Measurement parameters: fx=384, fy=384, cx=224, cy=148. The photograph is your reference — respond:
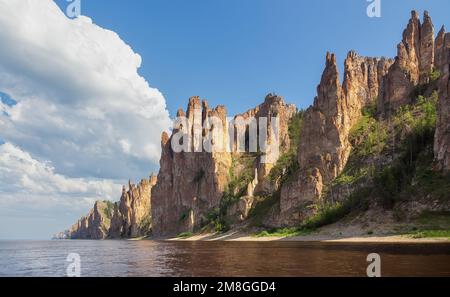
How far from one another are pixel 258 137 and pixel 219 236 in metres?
69.1

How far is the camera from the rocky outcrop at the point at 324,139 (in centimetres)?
Result: 12181

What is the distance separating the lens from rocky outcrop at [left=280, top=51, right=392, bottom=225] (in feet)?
400

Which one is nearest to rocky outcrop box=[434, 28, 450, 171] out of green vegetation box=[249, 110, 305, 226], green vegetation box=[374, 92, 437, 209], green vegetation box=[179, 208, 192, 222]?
green vegetation box=[374, 92, 437, 209]

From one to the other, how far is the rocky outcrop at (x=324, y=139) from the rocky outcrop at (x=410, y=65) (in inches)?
229

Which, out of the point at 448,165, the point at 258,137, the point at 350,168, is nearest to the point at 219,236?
the point at 350,168

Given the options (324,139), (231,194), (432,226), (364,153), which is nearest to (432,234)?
(432,226)

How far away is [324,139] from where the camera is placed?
127 m

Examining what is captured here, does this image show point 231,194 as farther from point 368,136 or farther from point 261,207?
point 368,136

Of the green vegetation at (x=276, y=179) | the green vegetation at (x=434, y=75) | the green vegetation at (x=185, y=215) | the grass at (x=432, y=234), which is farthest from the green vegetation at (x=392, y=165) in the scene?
the green vegetation at (x=185, y=215)

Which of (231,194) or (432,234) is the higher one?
(231,194)

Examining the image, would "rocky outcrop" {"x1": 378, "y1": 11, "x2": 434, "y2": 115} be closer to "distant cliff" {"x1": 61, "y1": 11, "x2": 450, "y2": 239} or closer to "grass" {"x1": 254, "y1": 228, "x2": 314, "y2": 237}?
"distant cliff" {"x1": 61, "y1": 11, "x2": 450, "y2": 239}

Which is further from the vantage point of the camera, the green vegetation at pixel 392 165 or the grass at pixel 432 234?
the green vegetation at pixel 392 165

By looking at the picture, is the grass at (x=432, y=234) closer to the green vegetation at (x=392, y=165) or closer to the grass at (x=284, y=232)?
the green vegetation at (x=392, y=165)

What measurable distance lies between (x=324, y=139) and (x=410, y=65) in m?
44.6
